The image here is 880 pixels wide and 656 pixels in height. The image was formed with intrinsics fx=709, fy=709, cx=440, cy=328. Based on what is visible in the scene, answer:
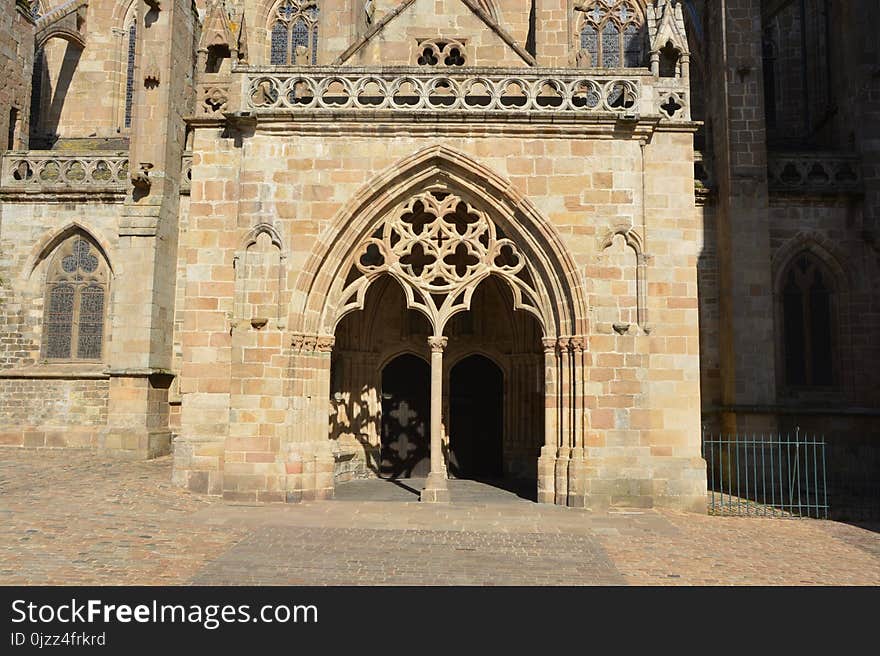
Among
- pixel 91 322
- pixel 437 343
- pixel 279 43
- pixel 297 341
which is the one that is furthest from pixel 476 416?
pixel 279 43

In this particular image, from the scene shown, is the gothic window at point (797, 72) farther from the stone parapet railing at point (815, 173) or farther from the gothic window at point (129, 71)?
the gothic window at point (129, 71)

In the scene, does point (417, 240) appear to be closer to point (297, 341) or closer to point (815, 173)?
point (297, 341)

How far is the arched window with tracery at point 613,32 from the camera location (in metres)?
21.2

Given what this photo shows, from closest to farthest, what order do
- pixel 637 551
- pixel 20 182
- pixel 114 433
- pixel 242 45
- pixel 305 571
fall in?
pixel 305 571 < pixel 637 551 < pixel 242 45 < pixel 114 433 < pixel 20 182

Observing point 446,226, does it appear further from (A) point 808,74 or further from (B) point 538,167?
(A) point 808,74

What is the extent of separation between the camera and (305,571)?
7.12 m

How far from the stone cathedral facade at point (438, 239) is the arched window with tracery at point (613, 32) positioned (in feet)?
0.38

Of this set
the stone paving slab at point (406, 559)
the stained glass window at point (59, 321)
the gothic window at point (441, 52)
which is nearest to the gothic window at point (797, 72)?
the gothic window at point (441, 52)

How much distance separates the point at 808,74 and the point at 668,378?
14070 millimetres

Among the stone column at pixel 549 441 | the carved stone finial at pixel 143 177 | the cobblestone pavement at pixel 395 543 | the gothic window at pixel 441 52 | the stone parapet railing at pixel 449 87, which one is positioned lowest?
the cobblestone pavement at pixel 395 543

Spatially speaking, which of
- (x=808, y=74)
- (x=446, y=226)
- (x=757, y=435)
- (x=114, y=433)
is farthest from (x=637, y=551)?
(x=808, y=74)

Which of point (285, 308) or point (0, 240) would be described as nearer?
point (285, 308)

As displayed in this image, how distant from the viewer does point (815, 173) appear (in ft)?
54.5

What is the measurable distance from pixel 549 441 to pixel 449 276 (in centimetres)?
316
